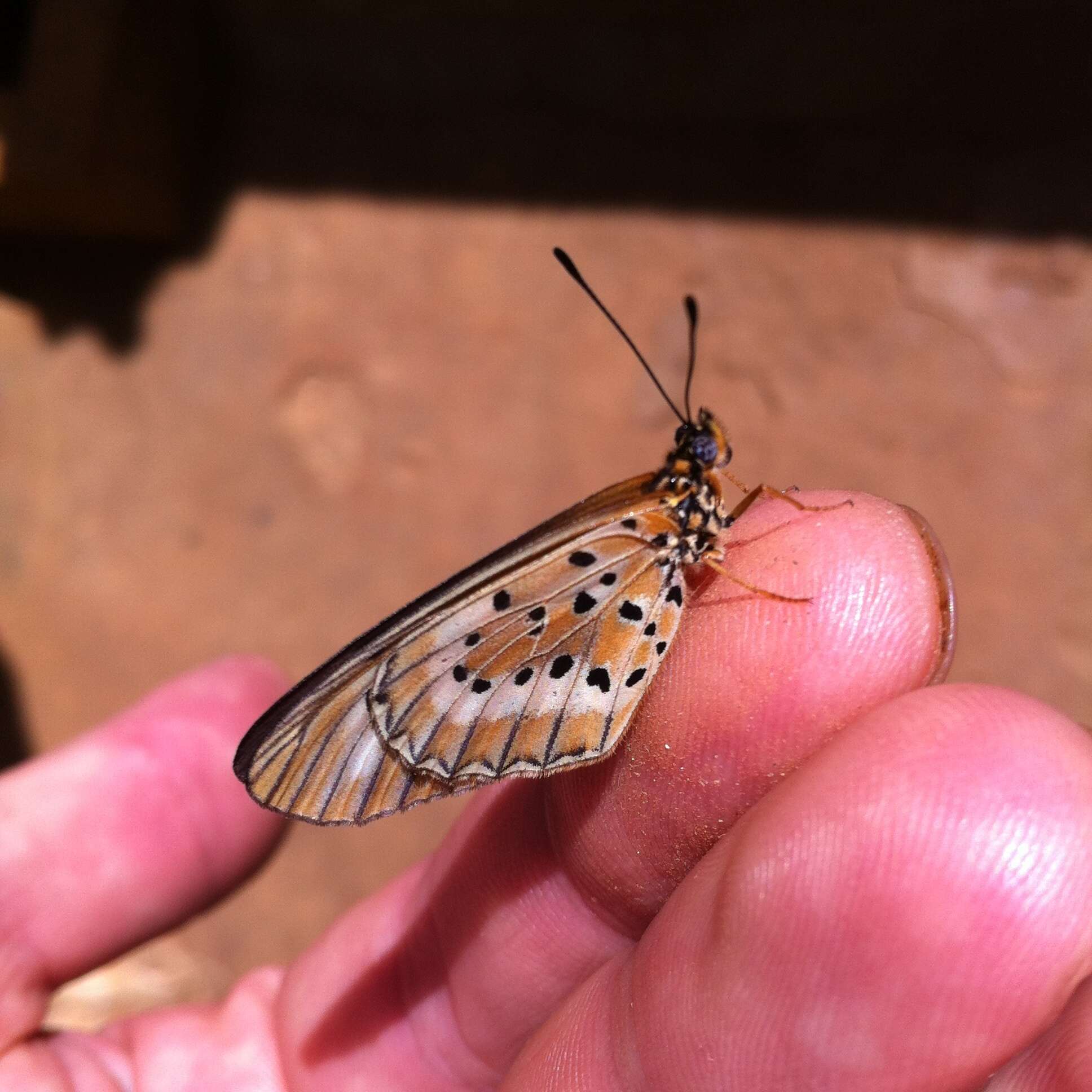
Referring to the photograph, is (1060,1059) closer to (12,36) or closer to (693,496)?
(693,496)

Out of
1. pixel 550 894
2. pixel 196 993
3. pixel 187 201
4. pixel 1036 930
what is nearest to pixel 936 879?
pixel 1036 930

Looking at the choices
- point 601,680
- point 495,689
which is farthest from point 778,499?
point 495,689

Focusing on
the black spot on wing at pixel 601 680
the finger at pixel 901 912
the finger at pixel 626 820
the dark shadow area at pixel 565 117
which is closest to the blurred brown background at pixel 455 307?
the dark shadow area at pixel 565 117

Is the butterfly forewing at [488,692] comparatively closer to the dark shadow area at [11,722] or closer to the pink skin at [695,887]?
the pink skin at [695,887]

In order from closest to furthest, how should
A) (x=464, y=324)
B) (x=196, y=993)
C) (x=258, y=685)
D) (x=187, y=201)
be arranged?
(x=258, y=685), (x=196, y=993), (x=464, y=324), (x=187, y=201)

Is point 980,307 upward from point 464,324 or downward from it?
upward

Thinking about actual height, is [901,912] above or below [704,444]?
below

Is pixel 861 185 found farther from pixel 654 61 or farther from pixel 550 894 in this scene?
pixel 550 894
